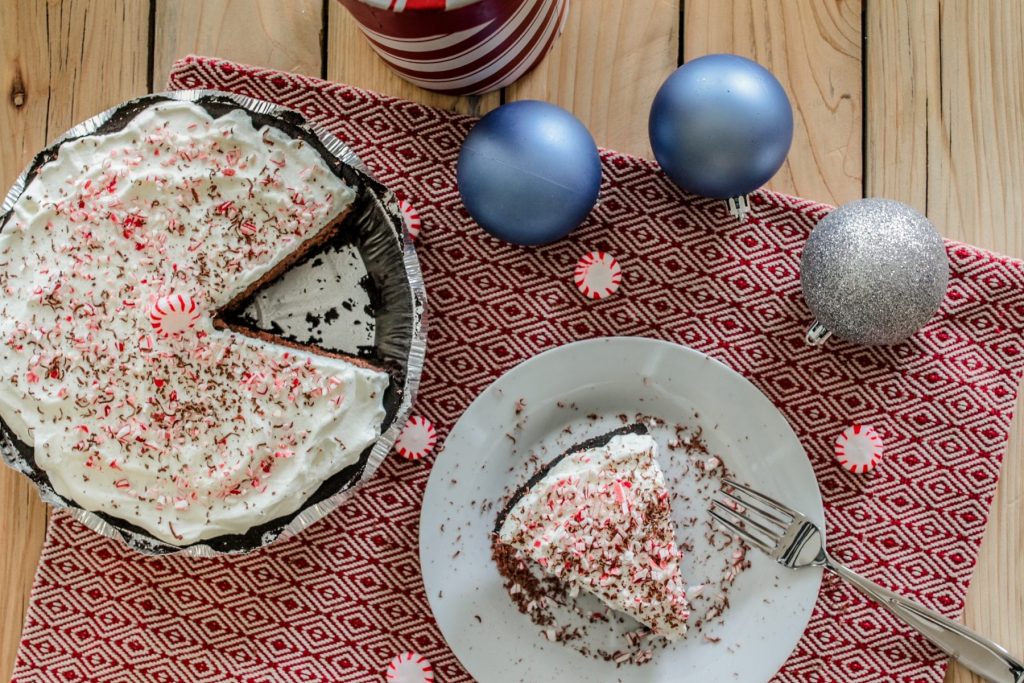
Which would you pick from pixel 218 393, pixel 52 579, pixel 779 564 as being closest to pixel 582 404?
pixel 779 564

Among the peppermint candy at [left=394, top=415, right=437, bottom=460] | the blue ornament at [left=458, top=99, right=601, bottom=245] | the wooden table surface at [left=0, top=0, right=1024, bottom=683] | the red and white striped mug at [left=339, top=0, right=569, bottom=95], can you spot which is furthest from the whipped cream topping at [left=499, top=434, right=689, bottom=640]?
the red and white striped mug at [left=339, top=0, right=569, bottom=95]

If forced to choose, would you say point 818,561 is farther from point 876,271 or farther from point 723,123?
point 723,123

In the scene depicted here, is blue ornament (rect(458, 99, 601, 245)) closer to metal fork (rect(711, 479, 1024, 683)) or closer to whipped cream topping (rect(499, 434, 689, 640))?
whipped cream topping (rect(499, 434, 689, 640))

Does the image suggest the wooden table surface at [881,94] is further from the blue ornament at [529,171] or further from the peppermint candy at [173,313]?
the peppermint candy at [173,313]

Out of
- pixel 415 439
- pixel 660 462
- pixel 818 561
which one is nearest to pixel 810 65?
pixel 660 462

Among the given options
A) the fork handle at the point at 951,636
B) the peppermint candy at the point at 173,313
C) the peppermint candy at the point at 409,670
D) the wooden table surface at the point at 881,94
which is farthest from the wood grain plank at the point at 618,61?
the peppermint candy at the point at 409,670
